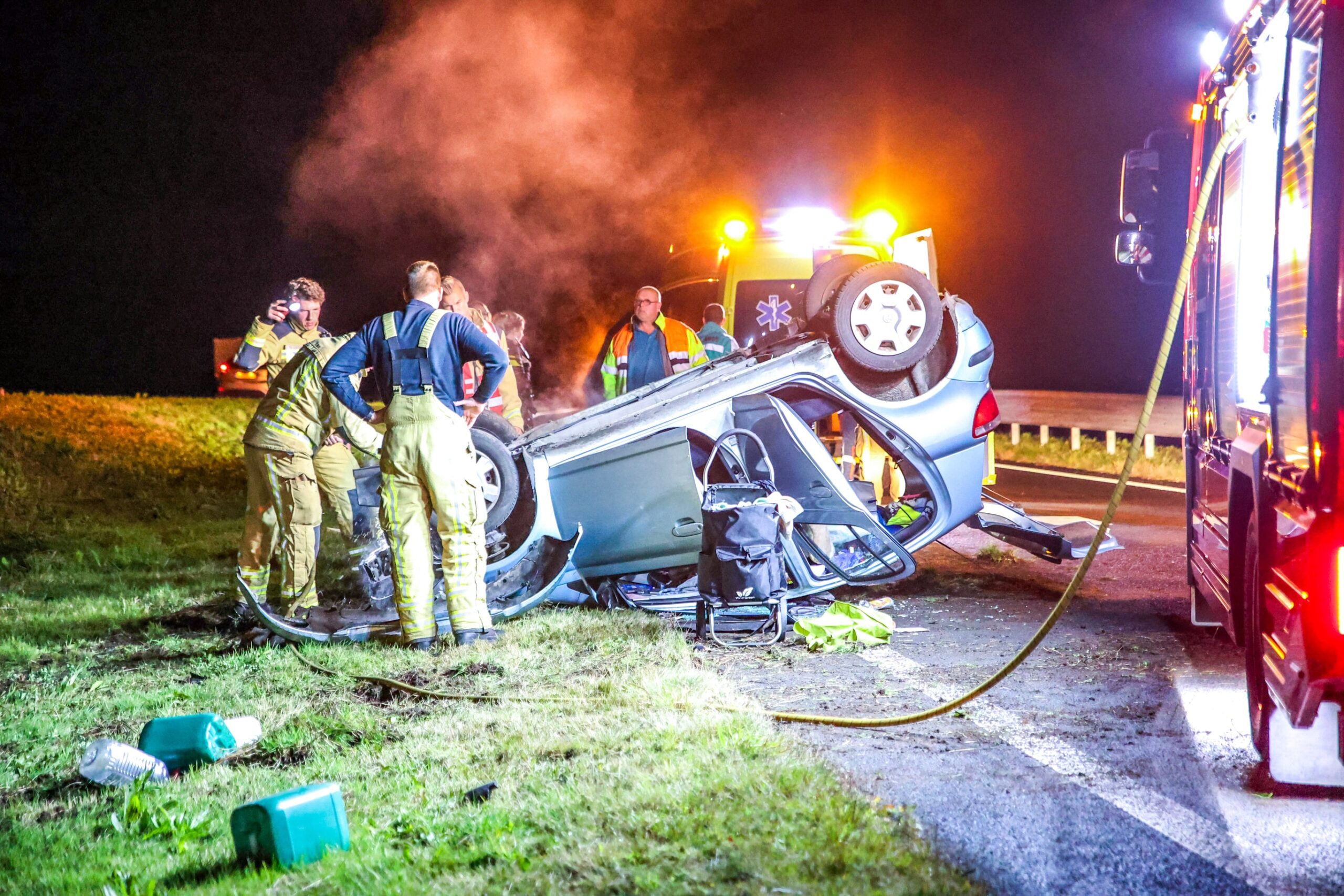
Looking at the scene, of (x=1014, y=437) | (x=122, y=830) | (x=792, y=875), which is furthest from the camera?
(x=1014, y=437)

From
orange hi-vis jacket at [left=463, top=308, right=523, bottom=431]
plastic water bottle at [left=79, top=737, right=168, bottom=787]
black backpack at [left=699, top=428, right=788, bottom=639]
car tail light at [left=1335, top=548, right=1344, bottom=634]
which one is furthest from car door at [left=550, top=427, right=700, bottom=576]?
car tail light at [left=1335, top=548, right=1344, bottom=634]

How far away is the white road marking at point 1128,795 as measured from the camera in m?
2.81

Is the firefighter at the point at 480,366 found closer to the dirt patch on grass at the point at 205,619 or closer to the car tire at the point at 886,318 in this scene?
the dirt patch on grass at the point at 205,619

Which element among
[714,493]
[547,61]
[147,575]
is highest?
[547,61]

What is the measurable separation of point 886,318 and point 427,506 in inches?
97.6

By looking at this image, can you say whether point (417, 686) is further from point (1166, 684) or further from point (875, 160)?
point (875, 160)

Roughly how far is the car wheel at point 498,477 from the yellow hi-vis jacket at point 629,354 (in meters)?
2.24

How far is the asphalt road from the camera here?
112 inches

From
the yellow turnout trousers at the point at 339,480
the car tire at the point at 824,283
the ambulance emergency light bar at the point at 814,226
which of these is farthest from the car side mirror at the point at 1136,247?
the yellow turnout trousers at the point at 339,480

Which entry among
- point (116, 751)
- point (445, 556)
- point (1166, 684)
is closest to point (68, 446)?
point (445, 556)

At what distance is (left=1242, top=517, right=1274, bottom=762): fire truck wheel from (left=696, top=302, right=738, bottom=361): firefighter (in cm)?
482

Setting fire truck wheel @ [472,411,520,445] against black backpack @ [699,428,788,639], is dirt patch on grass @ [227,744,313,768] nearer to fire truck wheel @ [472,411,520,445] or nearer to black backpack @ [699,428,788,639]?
black backpack @ [699,428,788,639]

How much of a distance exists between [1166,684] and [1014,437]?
13449mm

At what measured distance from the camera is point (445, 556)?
5.49 m
